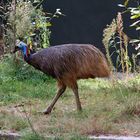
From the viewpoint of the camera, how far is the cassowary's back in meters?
7.50

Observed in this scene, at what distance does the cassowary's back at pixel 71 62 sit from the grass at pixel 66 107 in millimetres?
525

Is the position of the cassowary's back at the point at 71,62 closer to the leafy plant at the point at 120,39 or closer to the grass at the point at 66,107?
the grass at the point at 66,107

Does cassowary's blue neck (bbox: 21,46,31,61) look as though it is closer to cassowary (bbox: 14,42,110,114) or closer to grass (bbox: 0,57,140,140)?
Answer: cassowary (bbox: 14,42,110,114)

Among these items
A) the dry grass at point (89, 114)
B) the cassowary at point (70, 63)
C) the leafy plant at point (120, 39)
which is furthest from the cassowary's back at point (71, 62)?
the leafy plant at point (120, 39)

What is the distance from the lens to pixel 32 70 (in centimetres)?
1023

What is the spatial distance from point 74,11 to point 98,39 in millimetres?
768

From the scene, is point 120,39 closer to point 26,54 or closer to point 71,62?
point 71,62

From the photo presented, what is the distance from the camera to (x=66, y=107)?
8.20 metres

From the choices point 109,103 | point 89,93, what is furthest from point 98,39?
point 109,103

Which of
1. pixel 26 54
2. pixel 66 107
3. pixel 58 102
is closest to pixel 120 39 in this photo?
pixel 58 102

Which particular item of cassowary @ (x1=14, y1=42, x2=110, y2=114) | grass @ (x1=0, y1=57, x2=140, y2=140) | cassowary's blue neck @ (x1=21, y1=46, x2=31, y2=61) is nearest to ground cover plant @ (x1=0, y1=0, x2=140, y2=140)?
grass @ (x1=0, y1=57, x2=140, y2=140)

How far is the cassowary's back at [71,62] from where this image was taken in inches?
295

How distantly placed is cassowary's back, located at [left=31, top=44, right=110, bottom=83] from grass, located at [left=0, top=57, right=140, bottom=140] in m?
0.52

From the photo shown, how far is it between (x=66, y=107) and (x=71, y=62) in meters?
0.92
